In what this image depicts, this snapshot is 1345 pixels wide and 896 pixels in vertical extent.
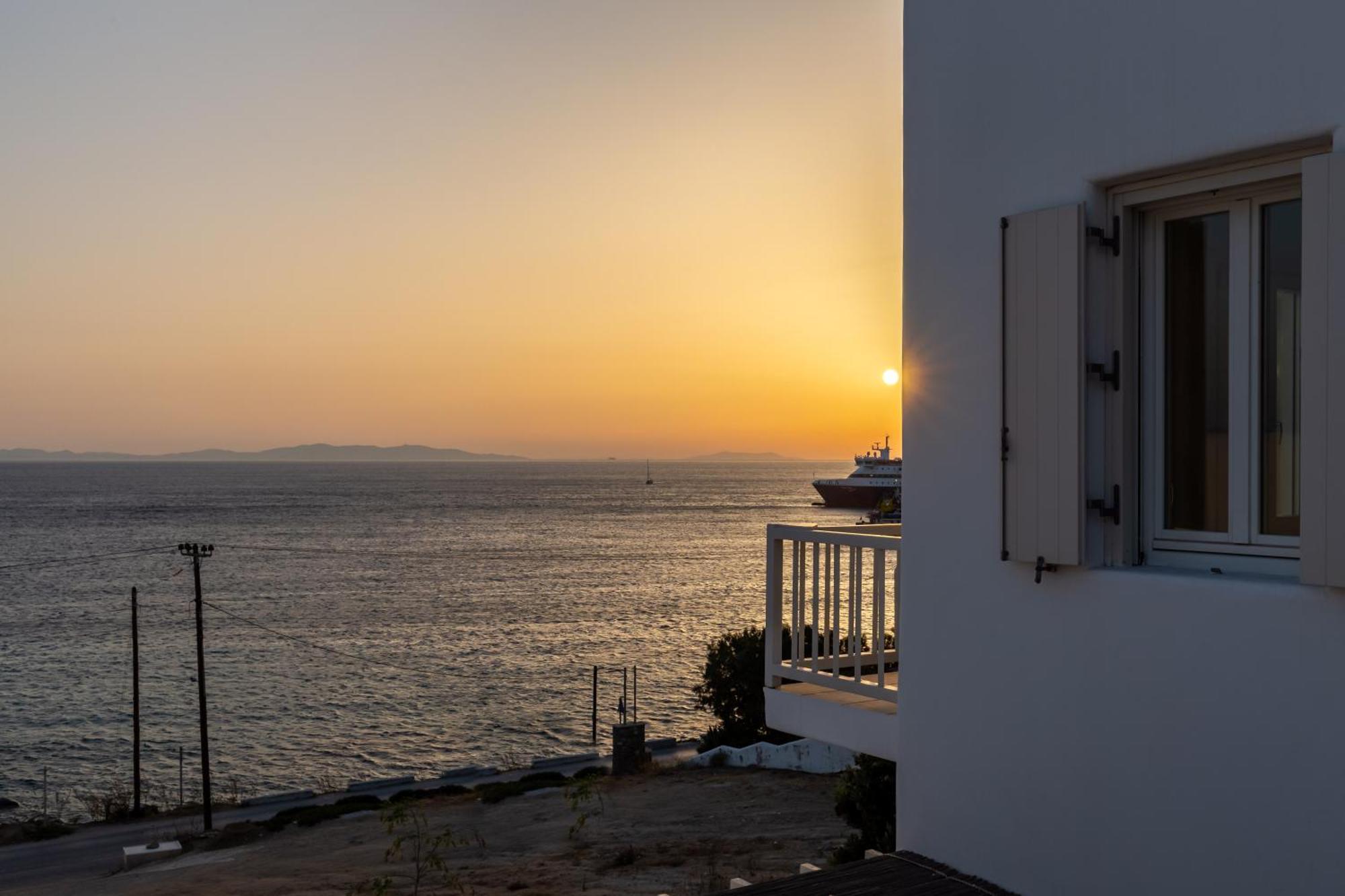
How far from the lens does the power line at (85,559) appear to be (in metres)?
71.3

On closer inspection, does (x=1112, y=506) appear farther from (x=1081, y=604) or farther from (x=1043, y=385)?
(x=1043, y=385)

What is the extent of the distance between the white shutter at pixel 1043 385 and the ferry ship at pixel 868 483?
353ft

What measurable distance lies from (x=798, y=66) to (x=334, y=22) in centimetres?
531

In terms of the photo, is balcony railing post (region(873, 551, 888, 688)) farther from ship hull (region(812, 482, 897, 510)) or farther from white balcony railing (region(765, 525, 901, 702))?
ship hull (region(812, 482, 897, 510))

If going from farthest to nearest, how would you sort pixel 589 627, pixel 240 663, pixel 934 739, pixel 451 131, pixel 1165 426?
pixel 589 627, pixel 240 663, pixel 451 131, pixel 934 739, pixel 1165 426

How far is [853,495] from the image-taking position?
124m

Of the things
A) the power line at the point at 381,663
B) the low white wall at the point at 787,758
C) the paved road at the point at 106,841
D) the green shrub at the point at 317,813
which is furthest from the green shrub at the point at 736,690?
the power line at the point at 381,663

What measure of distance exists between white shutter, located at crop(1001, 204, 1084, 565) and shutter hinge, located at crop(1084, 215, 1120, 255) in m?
0.05

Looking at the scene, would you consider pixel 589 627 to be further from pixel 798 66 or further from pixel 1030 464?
pixel 1030 464

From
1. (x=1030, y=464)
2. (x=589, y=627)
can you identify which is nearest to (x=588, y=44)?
(x=1030, y=464)

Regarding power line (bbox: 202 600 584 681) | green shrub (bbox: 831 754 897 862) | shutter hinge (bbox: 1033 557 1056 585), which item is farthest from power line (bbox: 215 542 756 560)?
shutter hinge (bbox: 1033 557 1056 585)

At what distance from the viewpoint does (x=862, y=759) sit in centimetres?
997

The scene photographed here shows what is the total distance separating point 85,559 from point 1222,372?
82379mm

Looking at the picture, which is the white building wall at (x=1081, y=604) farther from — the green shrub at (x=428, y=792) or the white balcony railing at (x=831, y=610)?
the green shrub at (x=428, y=792)
